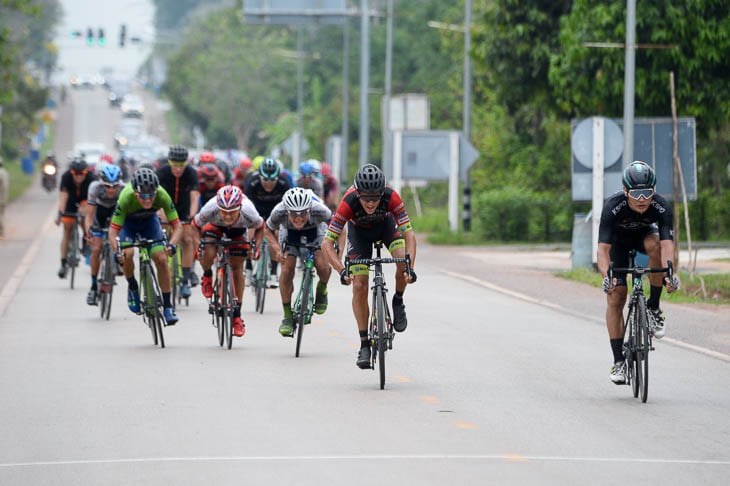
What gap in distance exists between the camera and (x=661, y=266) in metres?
12.0

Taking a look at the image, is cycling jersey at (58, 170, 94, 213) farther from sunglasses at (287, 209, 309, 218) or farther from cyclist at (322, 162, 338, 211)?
sunglasses at (287, 209, 309, 218)

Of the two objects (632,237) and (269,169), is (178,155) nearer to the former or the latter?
(269,169)

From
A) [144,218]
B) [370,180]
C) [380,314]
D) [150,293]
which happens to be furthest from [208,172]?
[380,314]

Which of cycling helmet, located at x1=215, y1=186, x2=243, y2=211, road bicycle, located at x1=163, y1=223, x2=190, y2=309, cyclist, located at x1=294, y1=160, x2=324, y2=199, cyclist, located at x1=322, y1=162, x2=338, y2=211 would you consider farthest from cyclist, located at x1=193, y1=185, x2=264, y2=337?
cyclist, located at x1=322, y1=162, x2=338, y2=211

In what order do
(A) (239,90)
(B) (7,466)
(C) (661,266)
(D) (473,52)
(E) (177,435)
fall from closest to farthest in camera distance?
(B) (7,466), (E) (177,435), (C) (661,266), (D) (473,52), (A) (239,90)

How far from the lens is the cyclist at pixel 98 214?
60.5ft

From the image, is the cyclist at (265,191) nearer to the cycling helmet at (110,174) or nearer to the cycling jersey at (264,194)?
the cycling jersey at (264,194)

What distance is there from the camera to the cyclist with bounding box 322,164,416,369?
12398 millimetres

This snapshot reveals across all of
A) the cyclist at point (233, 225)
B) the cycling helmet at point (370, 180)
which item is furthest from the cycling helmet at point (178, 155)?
the cycling helmet at point (370, 180)

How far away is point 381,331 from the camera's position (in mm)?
12148

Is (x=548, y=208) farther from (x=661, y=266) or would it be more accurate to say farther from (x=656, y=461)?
(x=656, y=461)

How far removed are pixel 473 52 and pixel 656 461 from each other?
2601cm

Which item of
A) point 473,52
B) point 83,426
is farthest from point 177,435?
point 473,52

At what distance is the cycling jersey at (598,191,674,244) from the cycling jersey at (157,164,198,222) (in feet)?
28.0
